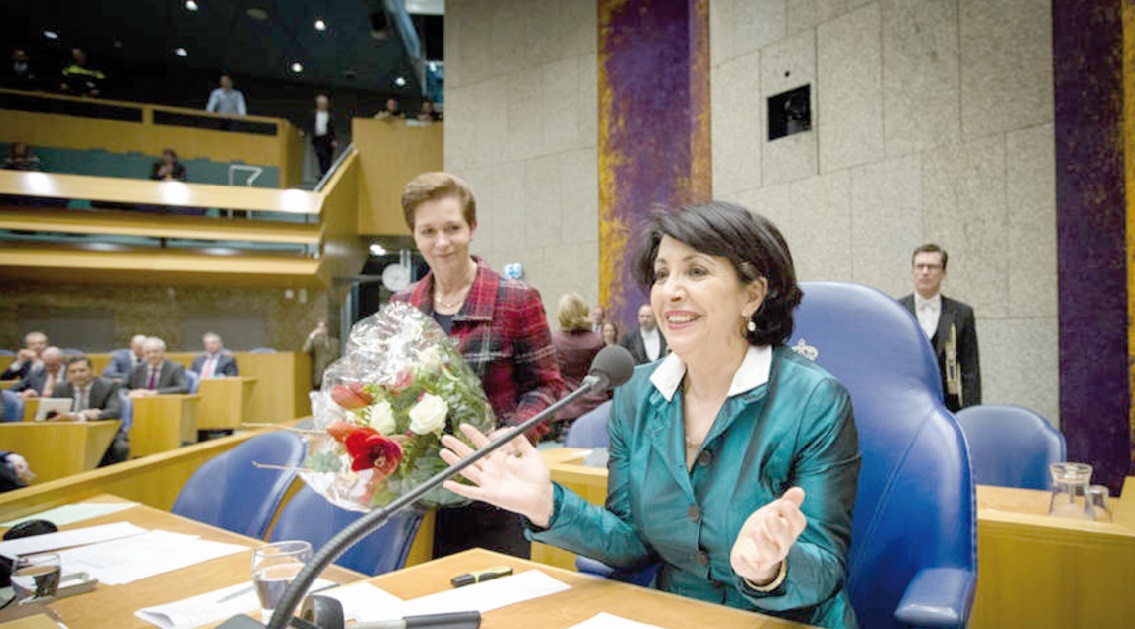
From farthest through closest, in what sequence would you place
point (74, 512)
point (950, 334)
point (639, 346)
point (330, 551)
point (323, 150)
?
point (323, 150) < point (639, 346) < point (950, 334) < point (74, 512) < point (330, 551)

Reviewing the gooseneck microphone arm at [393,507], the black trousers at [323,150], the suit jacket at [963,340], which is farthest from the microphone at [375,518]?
the black trousers at [323,150]

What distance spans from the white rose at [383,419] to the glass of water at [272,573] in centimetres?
23

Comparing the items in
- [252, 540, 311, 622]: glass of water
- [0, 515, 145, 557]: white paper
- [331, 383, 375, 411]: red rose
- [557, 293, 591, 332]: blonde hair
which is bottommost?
[0, 515, 145, 557]: white paper

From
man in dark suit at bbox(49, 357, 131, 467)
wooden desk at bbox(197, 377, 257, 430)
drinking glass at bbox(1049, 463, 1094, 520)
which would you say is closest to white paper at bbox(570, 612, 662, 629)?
drinking glass at bbox(1049, 463, 1094, 520)

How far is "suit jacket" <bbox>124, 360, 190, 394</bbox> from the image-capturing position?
7180mm

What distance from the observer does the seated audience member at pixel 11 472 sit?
3.42 meters

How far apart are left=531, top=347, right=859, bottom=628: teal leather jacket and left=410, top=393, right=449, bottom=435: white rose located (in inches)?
9.7

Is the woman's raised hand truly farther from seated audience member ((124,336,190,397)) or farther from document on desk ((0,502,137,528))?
seated audience member ((124,336,190,397))

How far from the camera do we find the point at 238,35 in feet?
41.4

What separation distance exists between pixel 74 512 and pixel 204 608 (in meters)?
1.19

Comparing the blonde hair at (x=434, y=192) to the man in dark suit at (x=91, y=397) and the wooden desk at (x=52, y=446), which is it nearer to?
the wooden desk at (x=52, y=446)

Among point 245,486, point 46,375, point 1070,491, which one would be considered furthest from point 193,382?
point 1070,491

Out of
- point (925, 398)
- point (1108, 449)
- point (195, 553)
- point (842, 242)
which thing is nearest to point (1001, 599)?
point (925, 398)

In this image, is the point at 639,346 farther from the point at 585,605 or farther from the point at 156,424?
the point at 585,605
